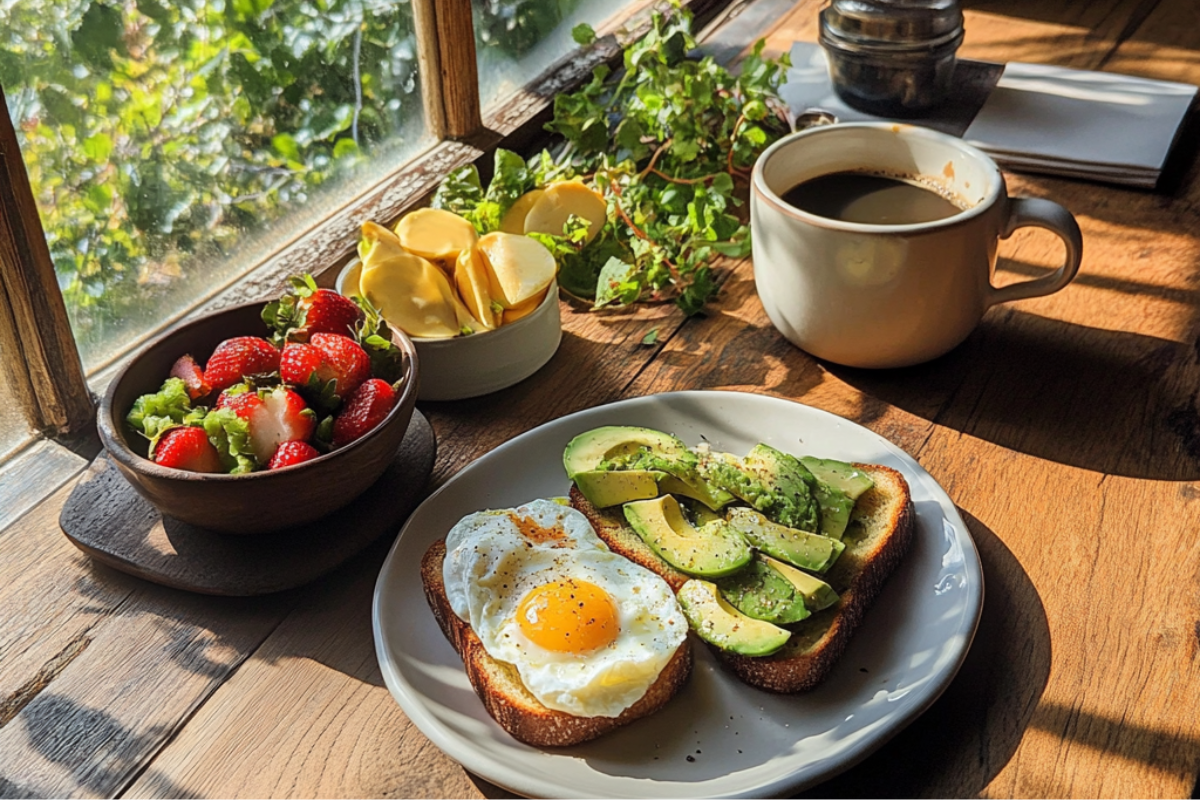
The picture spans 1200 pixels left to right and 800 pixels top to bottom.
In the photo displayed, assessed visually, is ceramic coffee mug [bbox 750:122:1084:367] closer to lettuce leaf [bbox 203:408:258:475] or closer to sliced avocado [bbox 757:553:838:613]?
sliced avocado [bbox 757:553:838:613]

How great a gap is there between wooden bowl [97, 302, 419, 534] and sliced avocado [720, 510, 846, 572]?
35 centimetres

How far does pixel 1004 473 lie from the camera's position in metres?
1.16

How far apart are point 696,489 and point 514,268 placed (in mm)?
385

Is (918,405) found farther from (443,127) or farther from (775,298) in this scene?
(443,127)

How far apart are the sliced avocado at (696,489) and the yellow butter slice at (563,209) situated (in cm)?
54

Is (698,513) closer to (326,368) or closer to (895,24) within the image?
(326,368)

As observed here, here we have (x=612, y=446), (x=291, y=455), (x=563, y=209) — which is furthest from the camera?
(x=563, y=209)

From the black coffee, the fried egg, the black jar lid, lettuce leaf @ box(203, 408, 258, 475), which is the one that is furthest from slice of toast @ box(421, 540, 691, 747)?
the black jar lid

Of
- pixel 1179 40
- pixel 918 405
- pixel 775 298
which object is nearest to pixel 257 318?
pixel 775 298

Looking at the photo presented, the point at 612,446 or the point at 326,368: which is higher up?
the point at 326,368

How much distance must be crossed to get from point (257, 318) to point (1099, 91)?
4.88 feet

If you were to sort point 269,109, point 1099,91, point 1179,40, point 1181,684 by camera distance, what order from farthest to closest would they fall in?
1. point 1179,40
2. point 1099,91
3. point 269,109
4. point 1181,684

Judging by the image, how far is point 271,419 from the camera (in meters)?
1.01

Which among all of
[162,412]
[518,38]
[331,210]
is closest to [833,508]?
[162,412]
